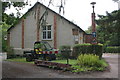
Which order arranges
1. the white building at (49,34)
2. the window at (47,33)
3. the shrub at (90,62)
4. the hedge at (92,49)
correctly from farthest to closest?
the window at (47,33) < the white building at (49,34) < the hedge at (92,49) < the shrub at (90,62)

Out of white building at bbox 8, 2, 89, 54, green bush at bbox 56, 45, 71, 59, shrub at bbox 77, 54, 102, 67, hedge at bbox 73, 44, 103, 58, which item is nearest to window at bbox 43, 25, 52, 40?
white building at bbox 8, 2, 89, 54

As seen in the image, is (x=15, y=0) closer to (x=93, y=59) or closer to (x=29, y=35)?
(x=93, y=59)

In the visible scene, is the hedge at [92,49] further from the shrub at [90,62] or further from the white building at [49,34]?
the white building at [49,34]

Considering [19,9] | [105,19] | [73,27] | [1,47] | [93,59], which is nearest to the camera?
[19,9]

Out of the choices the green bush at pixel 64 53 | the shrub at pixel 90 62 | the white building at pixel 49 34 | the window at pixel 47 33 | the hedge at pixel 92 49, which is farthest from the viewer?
the window at pixel 47 33

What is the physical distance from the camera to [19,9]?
975 cm

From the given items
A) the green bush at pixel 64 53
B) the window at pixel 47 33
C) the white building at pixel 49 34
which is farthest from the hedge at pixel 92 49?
the window at pixel 47 33

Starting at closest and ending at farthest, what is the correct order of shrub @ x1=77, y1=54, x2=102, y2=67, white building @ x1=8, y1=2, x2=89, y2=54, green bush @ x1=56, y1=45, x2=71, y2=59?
shrub @ x1=77, y1=54, x2=102, y2=67, green bush @ x1=56, y1=45, x2=71, y2=59, white building @ x1=8, y1=2, x2=89, y2=54

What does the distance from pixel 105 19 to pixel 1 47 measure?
16491 millimetres

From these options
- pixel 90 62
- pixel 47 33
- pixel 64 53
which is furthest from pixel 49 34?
pixel 90 62

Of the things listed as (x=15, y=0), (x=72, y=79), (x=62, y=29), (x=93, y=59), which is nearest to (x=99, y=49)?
(x=93, y=59)

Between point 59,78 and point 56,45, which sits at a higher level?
point 56,45

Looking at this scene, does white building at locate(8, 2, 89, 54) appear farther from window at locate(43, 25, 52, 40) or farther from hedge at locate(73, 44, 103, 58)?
hedge at locate(73, 44, 103, 58)

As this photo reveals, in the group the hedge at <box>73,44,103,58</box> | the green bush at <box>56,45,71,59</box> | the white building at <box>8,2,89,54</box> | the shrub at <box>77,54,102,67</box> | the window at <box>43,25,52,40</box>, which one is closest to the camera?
the shrub at <box>77,54,102,67</box>
